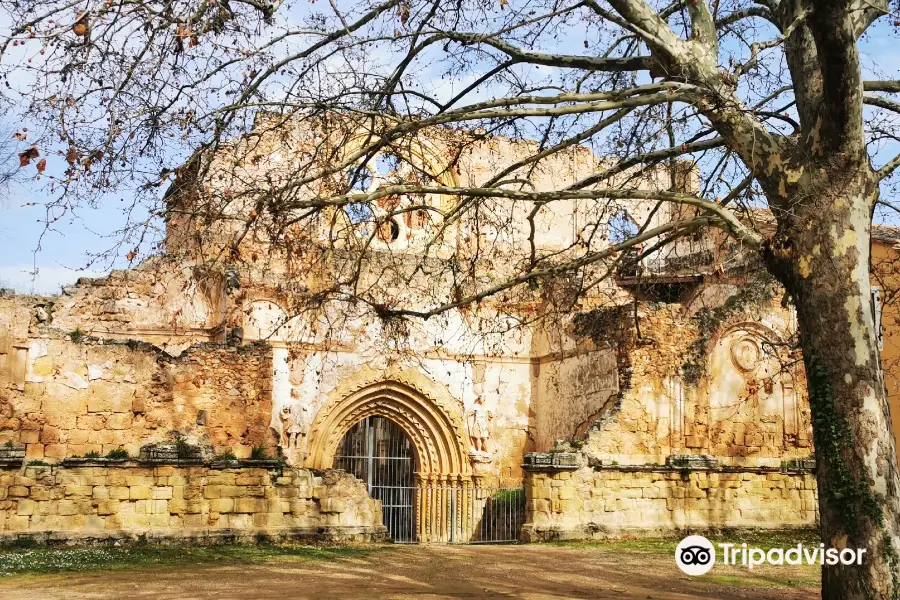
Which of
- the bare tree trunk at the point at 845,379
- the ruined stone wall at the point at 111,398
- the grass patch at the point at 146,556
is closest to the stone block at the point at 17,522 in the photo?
the grass patch at the point at 146,556

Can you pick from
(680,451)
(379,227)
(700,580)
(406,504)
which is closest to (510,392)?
(406,504)

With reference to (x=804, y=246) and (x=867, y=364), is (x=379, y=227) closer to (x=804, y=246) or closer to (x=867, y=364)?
(x=804, y=246)

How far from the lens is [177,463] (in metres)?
12.1

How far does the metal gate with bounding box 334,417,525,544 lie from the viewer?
17125 millimetres

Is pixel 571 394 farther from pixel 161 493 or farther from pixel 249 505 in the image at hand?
pixel 161 493

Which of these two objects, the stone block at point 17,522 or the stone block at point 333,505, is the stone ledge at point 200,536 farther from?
the stone block at point 333,505

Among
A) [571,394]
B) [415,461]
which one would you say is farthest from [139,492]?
[571,394]

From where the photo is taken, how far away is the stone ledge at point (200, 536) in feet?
37.6

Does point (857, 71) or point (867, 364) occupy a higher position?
point (857, 71)

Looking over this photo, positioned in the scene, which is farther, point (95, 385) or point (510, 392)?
point (510, 392)

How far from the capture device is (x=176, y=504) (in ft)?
39.6

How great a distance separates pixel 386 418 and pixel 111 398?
5514 mm

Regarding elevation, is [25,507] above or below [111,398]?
below

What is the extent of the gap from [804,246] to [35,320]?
11.4 meters
